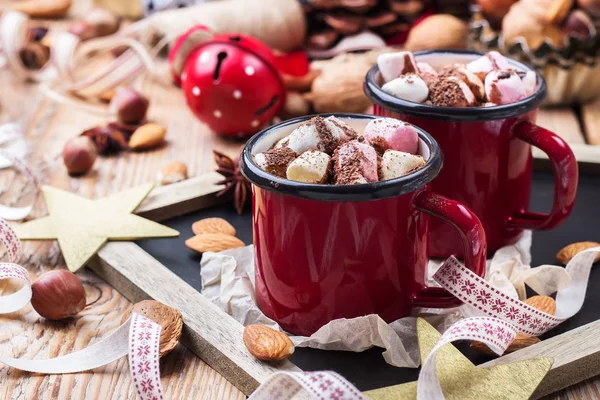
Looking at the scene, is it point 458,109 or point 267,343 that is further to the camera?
point 458,109

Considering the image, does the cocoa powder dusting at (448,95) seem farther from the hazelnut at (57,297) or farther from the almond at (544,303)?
the hazelnut at (57,297)

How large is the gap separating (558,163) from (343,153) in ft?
0.85

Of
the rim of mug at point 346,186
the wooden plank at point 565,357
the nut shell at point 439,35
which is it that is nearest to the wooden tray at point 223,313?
the wooden plank at point 565,357

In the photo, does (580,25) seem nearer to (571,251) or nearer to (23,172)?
(571,251)

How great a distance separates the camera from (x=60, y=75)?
1.52 m

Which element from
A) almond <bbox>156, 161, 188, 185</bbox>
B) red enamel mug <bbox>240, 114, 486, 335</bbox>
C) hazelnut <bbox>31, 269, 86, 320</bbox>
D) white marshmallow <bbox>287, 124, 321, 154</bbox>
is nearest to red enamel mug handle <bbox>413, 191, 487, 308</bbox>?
red enamel mug <bbox>240, 114, 486, 335</bbox>

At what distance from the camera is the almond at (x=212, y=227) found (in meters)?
0.96

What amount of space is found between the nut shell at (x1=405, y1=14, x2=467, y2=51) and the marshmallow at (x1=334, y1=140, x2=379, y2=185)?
77 cm

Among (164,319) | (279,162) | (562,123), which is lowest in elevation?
(562,123)

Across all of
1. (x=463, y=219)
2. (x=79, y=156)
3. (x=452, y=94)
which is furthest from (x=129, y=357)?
(x=79, y=156)

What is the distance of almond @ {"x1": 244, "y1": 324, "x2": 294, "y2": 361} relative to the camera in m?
0.70

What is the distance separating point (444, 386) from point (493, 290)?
0.12 metres

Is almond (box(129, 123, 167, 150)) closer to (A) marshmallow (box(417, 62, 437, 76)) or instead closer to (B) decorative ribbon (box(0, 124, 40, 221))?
(B) decorative ribbon (box(0, 124, 40, 221))

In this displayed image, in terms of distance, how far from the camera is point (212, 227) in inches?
38.0
